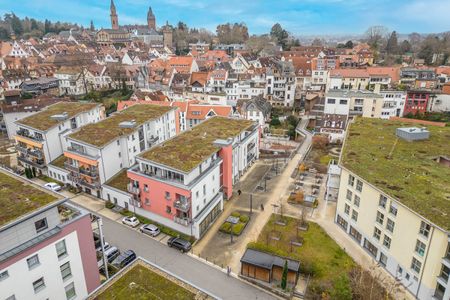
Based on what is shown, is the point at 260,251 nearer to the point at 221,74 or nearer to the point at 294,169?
the point at 294,169

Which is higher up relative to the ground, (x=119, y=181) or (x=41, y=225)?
(x=41, y=225)

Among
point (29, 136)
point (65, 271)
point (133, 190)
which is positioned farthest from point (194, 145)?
point (29, 136)

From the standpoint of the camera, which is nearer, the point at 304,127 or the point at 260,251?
the point at 260,251

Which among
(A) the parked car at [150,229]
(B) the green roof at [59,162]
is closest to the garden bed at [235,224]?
(A) the parked car at [150,229]

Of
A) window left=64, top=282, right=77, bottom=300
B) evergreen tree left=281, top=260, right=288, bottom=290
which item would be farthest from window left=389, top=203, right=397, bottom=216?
window left=64, top=282, right=77, bottom=300

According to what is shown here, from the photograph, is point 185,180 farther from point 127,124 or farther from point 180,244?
point 127,124

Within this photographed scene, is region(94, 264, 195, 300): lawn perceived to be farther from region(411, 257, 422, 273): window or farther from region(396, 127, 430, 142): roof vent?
region(396, 127, 430, 142): roof vent

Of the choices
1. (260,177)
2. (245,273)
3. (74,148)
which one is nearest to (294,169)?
(260,177)
